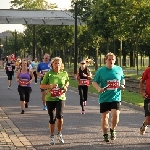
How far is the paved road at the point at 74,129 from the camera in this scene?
32.7 ft

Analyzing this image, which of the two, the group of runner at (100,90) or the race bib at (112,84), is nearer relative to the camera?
the group of runner at (100,90)

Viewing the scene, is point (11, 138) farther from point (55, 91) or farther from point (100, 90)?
point (100, 90)

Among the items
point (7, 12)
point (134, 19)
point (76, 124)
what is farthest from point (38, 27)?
point (76, 124)

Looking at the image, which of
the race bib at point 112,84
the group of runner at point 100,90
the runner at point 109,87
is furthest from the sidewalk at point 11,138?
the race bib at point 112,84

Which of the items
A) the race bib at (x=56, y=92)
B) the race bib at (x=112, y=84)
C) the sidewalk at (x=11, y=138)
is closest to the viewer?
the sidewalk at (x=11, y=138)

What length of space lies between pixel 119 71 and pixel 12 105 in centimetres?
875

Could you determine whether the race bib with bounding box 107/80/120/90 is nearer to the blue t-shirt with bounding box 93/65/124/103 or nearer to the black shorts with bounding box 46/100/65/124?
the blue t-shirt with bounding box 93/65/124/103

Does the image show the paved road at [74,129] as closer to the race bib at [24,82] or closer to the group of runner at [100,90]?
the group of runner at [100,90]

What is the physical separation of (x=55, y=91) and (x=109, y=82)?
1049mm

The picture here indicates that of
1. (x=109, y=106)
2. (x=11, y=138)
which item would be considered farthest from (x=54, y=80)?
(x=11, y=138)

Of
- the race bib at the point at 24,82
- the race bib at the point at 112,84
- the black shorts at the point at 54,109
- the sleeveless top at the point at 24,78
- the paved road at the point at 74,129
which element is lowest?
the paved road at the point at 74,129

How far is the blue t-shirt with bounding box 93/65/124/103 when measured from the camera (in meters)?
10.5

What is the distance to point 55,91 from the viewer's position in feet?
33.8

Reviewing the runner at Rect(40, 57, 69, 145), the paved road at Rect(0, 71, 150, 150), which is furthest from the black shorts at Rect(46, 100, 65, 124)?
the paved road at Rect(0, 71, 150, 150)
